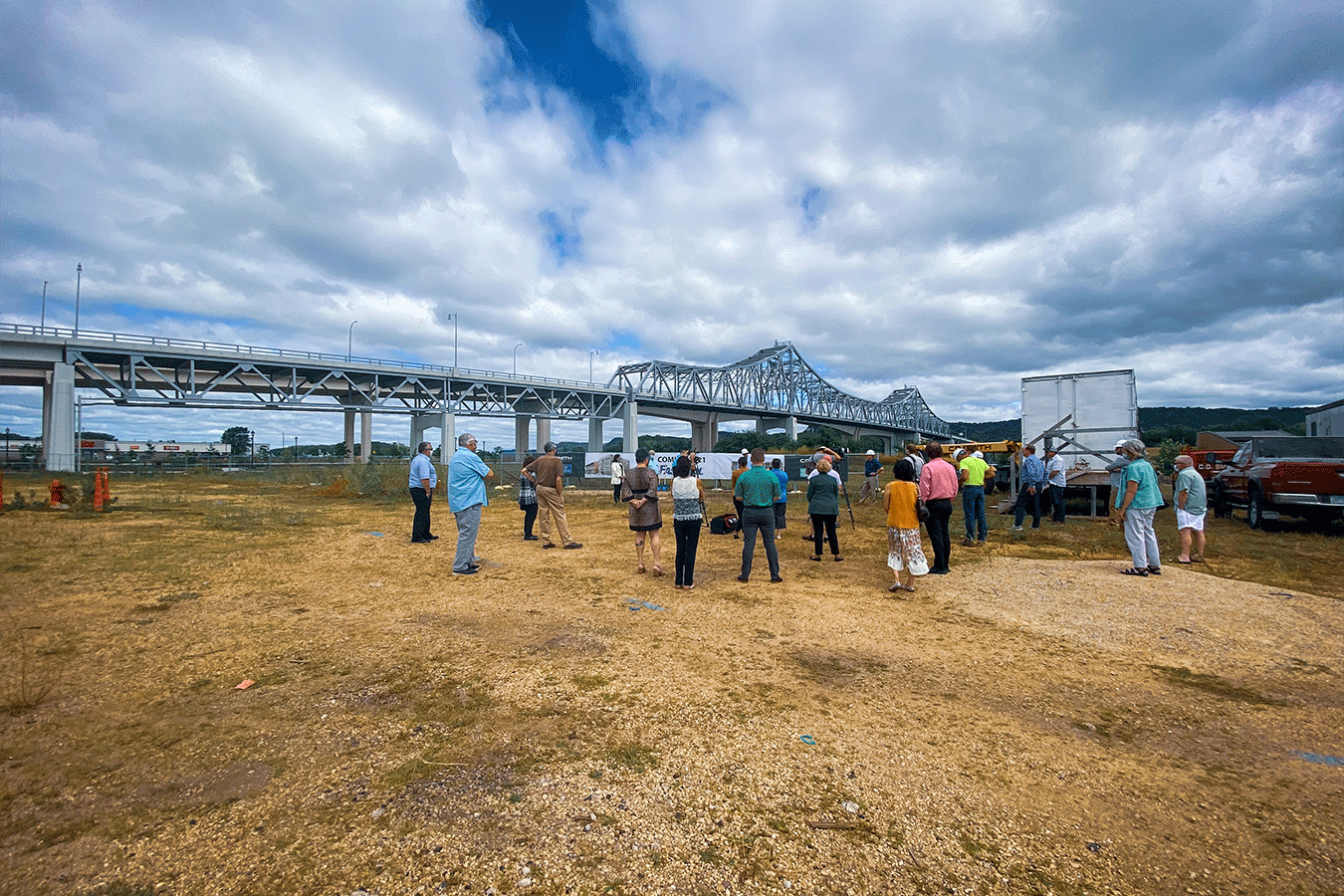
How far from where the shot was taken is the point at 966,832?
2.46 metres

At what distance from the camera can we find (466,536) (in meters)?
7.64

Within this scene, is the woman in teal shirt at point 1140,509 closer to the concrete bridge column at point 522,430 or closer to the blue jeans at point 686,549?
the blue jeans at point 686,549

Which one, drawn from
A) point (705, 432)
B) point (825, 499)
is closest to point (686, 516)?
point (825, 499)

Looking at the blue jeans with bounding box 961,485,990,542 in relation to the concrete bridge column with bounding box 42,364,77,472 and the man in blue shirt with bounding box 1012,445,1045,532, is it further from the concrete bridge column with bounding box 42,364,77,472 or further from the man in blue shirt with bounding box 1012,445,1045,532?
the concrete bridge column with bounding box 42,364,77,472

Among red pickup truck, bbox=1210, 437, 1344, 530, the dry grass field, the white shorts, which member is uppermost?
red pickup truck, bbox=1210, 437, 1344, 530

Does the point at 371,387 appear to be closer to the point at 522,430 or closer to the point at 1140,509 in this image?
the point at 522,430

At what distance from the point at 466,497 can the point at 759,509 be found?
3.96 meters

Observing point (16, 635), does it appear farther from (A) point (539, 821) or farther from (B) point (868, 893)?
(B) point (868, 893)

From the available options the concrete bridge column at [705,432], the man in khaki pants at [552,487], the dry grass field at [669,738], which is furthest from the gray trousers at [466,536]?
the concrete bridge column at [705,432]

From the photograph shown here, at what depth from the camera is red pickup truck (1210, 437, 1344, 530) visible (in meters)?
9.47

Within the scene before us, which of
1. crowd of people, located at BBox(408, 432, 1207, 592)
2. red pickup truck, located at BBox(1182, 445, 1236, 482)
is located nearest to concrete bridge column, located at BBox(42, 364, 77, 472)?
crowd of people, located at BBox(408, 432, 1207, 592)

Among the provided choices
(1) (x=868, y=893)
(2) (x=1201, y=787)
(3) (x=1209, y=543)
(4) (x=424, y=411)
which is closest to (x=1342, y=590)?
(3) (x=1209, y=543)

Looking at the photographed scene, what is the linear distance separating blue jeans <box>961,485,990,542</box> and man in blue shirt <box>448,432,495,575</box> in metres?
8.04

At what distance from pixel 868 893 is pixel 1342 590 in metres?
8.62
